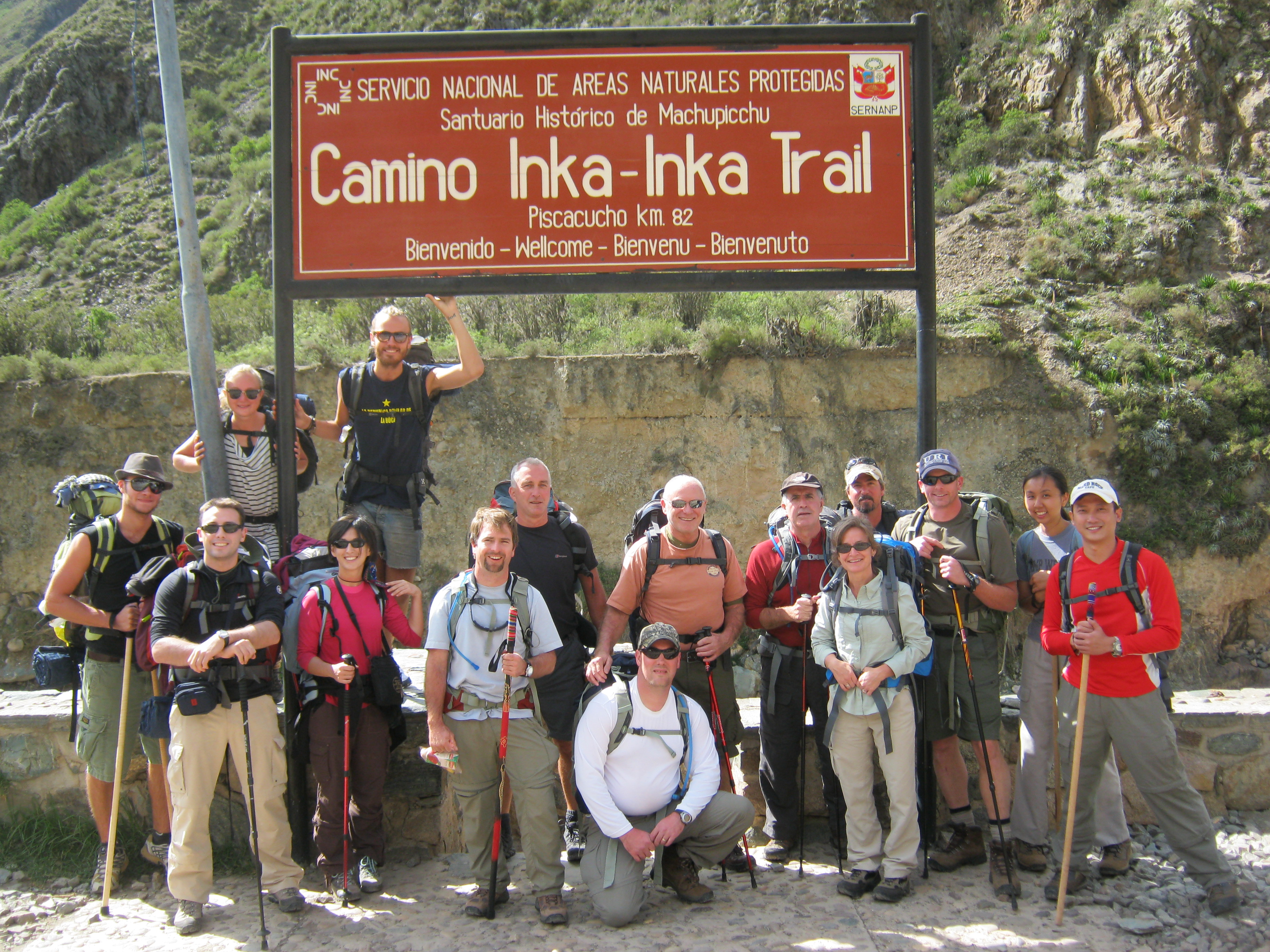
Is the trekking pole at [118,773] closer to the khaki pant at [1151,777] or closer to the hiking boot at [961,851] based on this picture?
the hiking boot at [961,851]

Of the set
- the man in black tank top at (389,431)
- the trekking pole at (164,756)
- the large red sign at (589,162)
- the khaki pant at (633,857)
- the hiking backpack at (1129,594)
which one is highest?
the large red sign at (589,162)

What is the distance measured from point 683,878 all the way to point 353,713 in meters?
1.63

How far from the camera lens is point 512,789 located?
13.6 ft

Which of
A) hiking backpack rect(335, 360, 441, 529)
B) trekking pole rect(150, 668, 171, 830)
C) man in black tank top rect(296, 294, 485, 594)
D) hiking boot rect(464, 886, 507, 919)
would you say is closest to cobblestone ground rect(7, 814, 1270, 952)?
hiking boot rect(464, 886, 507, 919)

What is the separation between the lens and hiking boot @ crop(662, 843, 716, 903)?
4078 mm

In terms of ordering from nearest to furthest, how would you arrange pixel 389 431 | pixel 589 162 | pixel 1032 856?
pixel 1032 856, pixel 589 162, pixel 389 431

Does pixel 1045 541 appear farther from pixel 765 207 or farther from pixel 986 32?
pixel 986 32

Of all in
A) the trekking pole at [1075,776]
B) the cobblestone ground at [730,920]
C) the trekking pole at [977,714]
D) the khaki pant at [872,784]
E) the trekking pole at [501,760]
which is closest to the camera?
the cobblestone ground at [730,920]

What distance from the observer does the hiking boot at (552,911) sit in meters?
3.91

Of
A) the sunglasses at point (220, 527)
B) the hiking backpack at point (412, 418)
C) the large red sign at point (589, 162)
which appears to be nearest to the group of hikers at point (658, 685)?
the sunglasses at point (220, 527)

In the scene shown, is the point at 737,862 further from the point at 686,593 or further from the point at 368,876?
the point at 368,876

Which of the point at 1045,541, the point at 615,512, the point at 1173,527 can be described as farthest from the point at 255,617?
the point at 1173,527

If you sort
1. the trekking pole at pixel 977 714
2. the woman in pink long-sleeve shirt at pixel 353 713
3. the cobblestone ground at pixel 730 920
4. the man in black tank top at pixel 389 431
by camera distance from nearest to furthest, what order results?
the cobblestone ground at pixel 730 920 < the woman in pink long-sleeve shirt at pixel 353 713 < the trekking pole at pixel 977 714 < the man in black tank top at pixel 389 431

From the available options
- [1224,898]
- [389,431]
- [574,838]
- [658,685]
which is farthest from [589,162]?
[1224,898]
